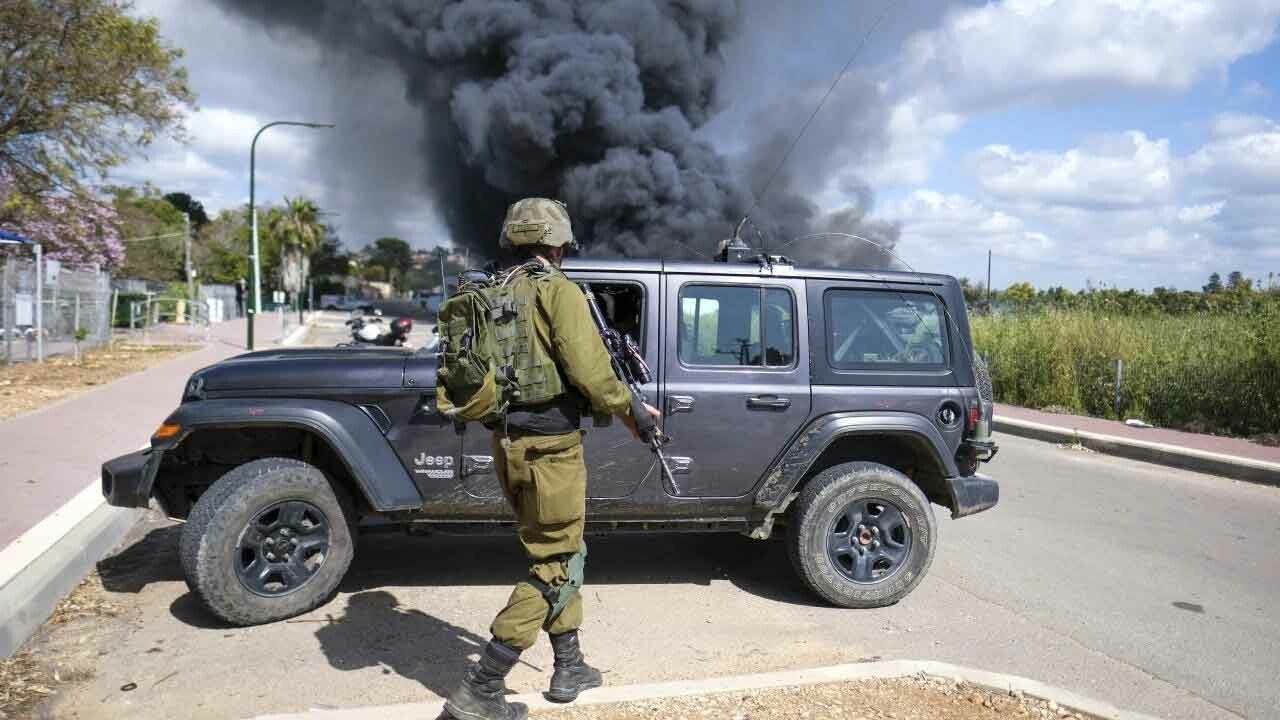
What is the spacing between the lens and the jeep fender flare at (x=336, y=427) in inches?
153

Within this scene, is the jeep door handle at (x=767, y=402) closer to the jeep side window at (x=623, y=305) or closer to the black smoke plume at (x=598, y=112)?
the jeep side window at (x=623, y=305)

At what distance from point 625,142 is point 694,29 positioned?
6827 mm

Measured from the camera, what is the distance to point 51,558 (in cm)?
438

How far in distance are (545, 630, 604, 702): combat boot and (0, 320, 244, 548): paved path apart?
11.1ft

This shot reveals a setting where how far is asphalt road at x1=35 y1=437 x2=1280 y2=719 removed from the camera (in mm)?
3443

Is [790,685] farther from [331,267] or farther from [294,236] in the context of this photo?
[331,267]

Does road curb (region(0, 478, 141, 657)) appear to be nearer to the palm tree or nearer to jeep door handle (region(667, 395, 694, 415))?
jeep door handle (region(667, 395, 694, 415))

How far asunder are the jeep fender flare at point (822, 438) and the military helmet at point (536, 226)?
174 cm

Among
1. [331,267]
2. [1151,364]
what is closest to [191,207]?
[331,267]

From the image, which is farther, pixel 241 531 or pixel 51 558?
pixel 51 558

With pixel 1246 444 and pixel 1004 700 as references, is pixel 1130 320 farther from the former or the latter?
pixel 1004 700

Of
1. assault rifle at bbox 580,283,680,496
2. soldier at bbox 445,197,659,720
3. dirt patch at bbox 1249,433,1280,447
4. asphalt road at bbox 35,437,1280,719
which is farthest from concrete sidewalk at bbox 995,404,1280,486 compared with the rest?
soldier at bbox 445,197,659,720

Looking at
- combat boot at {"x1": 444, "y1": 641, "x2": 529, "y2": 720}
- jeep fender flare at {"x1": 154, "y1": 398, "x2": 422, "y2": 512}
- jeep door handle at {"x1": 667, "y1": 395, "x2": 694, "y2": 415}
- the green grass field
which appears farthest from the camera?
the green grass field

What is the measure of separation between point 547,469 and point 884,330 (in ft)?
7.63
